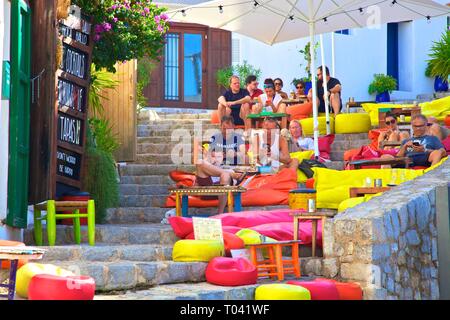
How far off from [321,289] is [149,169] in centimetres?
600

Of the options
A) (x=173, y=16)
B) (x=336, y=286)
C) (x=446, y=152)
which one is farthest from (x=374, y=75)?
(x=336, y=286)

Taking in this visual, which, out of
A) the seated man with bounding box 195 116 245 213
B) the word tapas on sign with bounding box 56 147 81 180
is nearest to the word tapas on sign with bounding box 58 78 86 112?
the word tapas on sign with bounding box 56 147 81 180

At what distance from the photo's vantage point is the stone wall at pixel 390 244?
9.52 meters

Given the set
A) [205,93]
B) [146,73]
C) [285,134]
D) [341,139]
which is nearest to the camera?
[285,134]

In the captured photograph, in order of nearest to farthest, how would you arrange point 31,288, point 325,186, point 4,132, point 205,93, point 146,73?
point 31,288 < point 4,132 < point 325,186 < point 146,73 < point 205,93

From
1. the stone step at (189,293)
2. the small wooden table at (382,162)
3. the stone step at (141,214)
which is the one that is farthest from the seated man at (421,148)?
the stone step at (189,293)

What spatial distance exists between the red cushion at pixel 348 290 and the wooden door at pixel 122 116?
233 inches

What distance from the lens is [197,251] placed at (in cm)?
971

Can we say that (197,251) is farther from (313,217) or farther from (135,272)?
(313,217)

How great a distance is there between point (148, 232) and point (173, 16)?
5.11 meters

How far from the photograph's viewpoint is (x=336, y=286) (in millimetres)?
9227

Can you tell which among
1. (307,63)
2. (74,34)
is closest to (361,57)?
(307,63)
